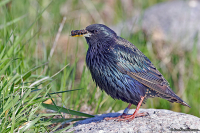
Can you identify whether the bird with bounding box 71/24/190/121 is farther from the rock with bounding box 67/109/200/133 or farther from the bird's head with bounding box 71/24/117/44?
the rock with bounding box 67/109/200/133

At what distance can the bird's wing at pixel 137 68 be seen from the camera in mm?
3482

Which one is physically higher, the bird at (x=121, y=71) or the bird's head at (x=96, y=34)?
the bird's head at (x=96, y=34)

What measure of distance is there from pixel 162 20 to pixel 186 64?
219 cm

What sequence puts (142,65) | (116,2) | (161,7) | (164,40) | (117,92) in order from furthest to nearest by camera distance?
(116,2), (161,7), (164,40), (142,65), (117,92)

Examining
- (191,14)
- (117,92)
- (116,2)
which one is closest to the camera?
(117,92)

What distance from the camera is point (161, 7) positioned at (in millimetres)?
8516

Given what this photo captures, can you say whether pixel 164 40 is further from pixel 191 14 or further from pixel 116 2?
pixel 116 2

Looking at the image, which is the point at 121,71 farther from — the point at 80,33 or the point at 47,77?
the point at 47,77

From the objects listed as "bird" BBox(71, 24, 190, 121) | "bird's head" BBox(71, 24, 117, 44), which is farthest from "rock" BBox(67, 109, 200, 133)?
"bird's head" BBox(71, 24, 117, 44)

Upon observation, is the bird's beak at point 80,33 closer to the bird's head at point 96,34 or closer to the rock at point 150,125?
the bird's head at point 96,34

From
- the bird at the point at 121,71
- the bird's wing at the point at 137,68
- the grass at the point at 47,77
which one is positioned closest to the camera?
the grass at the point at 47,77

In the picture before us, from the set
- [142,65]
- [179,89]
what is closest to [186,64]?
[179,89]

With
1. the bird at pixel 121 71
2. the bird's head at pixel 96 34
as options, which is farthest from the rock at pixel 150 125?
the bird's head at pixel 96 34

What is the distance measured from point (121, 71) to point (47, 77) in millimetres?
952
